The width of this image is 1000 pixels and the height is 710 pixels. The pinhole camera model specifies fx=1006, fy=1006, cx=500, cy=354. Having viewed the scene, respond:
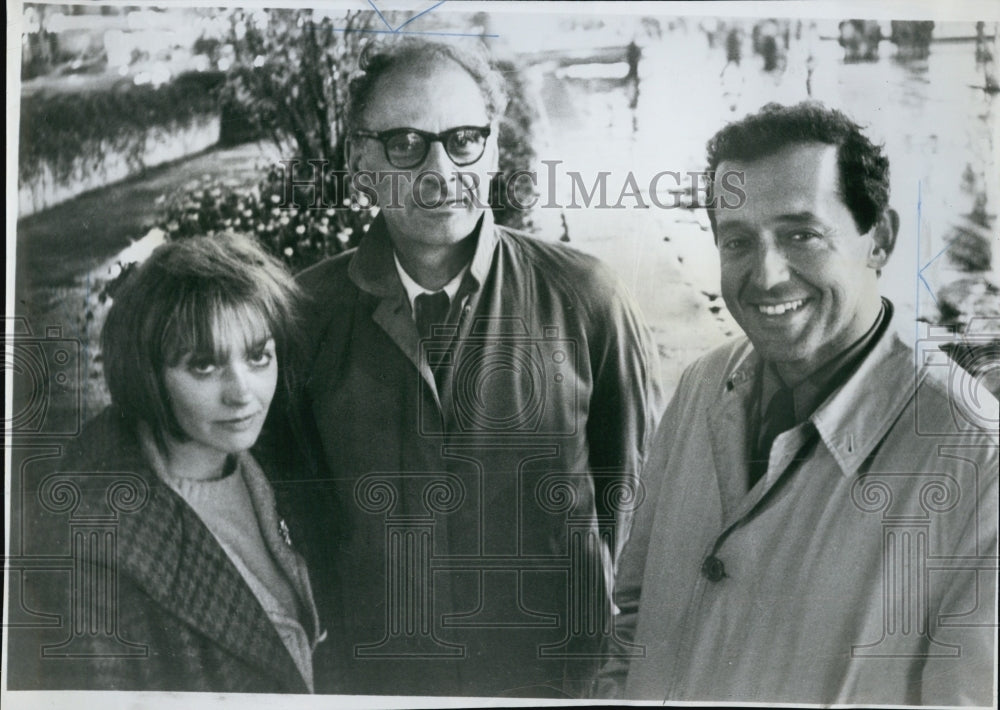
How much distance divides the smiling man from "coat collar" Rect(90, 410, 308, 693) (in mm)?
854

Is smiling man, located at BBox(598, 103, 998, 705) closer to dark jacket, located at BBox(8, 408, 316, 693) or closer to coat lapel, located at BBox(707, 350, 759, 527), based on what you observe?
coat lapel, located at BBox(707, 350, 759, 527)

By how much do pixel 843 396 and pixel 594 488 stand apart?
63 centimetres

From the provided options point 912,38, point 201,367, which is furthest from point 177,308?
point 912,38

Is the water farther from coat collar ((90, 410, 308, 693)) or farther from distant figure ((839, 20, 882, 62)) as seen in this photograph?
coat collar ((90, 410, 308, 693))

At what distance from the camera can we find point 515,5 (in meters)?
2.44

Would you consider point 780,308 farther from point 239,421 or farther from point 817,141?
point 239,421

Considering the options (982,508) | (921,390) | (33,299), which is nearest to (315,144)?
(33,299)

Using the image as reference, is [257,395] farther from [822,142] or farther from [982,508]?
[982,508]

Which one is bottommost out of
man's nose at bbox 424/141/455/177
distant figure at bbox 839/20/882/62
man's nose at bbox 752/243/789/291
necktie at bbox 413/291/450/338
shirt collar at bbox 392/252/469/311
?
necktie at bbox 413/291/450/338

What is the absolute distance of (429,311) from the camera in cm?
243

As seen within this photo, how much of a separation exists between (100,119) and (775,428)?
1.80m

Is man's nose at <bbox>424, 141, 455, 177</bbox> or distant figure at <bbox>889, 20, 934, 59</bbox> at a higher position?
distant figure at <bbox>889, 20, 934, 59</bbox>

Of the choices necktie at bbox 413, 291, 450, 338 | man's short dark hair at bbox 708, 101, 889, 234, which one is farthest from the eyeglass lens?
man's short dark hair at bbox 708, 101, 889, 234

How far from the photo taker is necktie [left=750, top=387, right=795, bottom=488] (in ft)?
7.92
